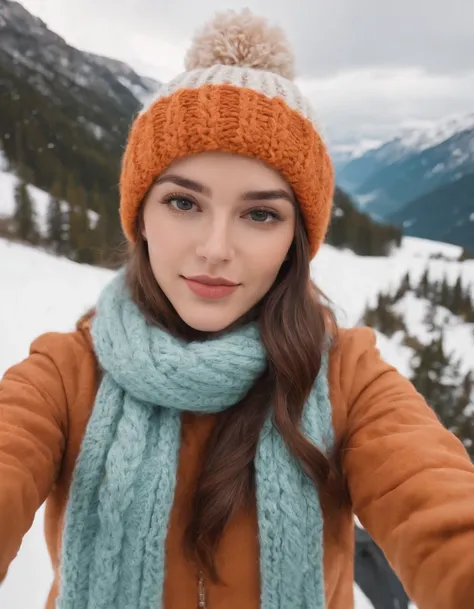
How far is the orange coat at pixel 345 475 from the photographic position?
2.10 feet

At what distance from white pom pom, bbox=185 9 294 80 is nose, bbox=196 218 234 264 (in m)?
0.46

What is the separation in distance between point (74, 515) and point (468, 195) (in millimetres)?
24418

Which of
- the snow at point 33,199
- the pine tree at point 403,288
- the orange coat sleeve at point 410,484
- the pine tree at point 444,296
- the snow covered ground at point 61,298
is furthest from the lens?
the pine tree at point 444,296

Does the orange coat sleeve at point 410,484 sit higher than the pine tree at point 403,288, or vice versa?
the orange coat sleeve at point 410,484

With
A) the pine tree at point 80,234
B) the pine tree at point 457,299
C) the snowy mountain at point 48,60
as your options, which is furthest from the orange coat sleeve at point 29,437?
the pine tree at point 457,299

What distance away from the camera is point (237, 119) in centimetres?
89

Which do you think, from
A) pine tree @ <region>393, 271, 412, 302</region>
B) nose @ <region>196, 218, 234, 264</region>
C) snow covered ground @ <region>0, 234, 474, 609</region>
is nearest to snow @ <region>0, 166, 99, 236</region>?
snow covered ground @ <region>0, 234, 474, 609</region>

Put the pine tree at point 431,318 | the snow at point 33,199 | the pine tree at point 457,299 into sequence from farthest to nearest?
1. the pine tree at point 457,299
2. the pine tree at point 431,318
3. the snow at point 33,199

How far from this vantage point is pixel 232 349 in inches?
35.9

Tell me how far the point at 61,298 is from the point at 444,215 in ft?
77.1

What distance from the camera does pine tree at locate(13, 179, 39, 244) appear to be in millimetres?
8047

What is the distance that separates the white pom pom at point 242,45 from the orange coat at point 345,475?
716 millimetres

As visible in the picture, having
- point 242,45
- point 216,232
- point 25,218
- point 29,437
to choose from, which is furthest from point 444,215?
point 29,437

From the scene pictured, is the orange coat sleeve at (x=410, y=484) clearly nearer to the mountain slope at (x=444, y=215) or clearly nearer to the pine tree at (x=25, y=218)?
the pine tree at (x=25, y=218)
